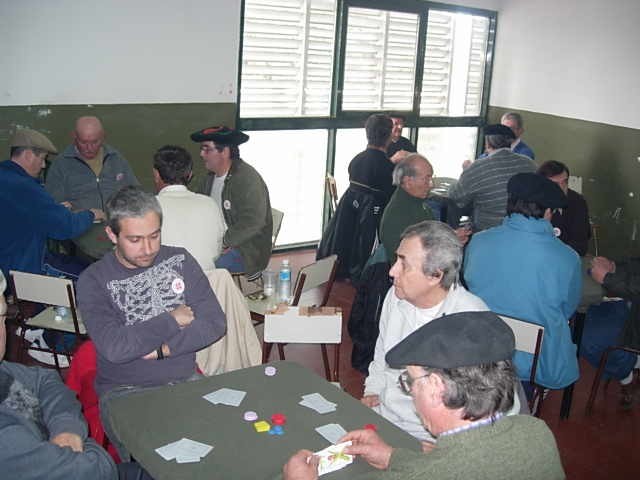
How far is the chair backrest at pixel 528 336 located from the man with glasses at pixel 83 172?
10.9 ft

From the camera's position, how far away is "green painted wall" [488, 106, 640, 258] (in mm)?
7234

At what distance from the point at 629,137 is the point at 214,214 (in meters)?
5.01

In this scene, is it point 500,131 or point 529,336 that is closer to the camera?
point 529,336

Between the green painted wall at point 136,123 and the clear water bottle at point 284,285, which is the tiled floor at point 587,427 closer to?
the clear water bottle at point 284,285

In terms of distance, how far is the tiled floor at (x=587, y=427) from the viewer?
3904mm

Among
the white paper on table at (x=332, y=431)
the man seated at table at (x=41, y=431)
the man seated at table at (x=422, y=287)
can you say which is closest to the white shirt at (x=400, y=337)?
the man seated at table at (x=422, y=287)

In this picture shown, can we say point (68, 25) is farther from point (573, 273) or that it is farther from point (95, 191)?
point (573, 273)

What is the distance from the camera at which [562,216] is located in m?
5.16

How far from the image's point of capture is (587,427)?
4.37 meters

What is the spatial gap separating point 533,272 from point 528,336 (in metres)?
0.33

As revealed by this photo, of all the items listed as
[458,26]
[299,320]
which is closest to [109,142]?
[299,320]

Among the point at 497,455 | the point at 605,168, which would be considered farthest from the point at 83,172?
the point at 605,168

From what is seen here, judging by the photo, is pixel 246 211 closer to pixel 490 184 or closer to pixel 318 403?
pixel 490 184

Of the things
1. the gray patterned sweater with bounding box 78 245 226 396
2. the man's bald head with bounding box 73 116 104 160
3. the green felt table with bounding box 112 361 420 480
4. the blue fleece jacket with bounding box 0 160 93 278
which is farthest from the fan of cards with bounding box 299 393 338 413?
the man's bald head with bounding box 73 116 104 160
